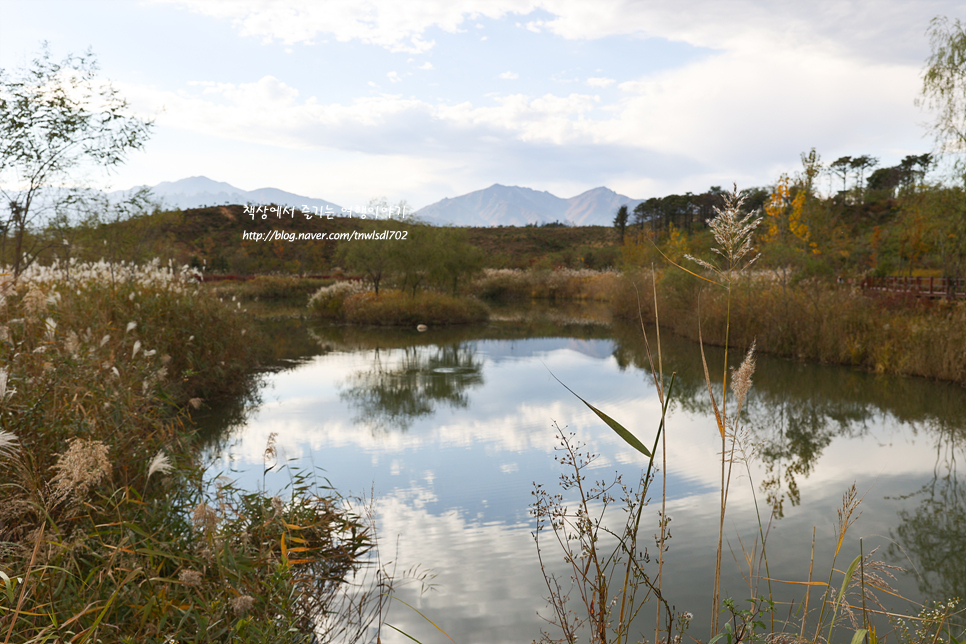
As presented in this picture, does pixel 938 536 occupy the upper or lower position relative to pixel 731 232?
lower

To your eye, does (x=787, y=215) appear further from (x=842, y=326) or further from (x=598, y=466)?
(x=598, y=466)

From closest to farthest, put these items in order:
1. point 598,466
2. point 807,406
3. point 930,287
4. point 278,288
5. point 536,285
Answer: point 598,466 → point 807,406 → point 930,287 → point 278,288 → point 536,285

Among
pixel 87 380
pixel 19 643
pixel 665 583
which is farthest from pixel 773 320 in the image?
pixel 19 643

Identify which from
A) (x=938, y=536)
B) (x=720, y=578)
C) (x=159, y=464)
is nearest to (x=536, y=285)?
(x=938, y=536)

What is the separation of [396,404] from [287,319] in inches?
479

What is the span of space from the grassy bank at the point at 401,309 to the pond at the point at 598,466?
22.2 feet

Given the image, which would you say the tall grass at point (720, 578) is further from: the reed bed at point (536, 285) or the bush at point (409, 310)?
the reed bed at point (536, 285)

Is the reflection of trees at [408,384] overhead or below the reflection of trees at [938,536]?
overhead

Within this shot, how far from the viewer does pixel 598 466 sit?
522 cm

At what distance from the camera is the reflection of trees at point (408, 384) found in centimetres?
741

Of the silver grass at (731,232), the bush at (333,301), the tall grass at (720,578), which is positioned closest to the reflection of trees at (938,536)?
the tall grass at (720,578)

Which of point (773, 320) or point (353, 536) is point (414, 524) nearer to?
point (353, 536)

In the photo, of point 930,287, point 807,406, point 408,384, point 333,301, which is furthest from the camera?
point 333,301

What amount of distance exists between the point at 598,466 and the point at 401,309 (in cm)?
1319
